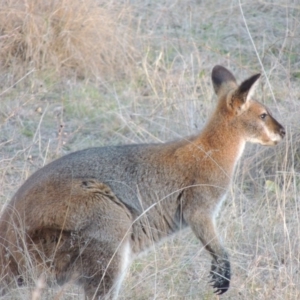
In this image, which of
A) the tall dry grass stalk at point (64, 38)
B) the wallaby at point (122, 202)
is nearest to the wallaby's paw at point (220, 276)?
the wallaby at point (122, 202)

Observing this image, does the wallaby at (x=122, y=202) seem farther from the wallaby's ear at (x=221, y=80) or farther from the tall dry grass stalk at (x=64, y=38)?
the tall dry grass stalk at (x=64, y=38)

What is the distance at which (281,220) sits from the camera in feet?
19.7

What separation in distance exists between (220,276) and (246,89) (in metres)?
1.21

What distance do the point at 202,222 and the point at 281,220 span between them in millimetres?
928

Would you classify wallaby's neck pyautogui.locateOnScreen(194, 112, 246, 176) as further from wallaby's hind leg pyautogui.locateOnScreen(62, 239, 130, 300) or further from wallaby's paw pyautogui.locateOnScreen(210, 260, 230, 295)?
wallaby's hind leg pyautogui.locateOnScreen(62, 239, 130, 300)

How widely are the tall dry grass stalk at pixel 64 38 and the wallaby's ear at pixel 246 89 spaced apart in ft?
11.9

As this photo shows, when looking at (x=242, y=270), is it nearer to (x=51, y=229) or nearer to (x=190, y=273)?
(x=190, y=273)

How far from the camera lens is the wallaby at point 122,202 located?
4695mm

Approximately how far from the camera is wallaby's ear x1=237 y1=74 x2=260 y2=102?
5.43 m

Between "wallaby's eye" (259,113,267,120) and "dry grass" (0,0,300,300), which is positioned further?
"wallaby's eye" (259,113,267,120)

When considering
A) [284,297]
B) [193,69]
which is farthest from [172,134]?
[284,297]

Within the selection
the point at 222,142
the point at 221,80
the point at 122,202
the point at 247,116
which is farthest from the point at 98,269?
the point at 221,80

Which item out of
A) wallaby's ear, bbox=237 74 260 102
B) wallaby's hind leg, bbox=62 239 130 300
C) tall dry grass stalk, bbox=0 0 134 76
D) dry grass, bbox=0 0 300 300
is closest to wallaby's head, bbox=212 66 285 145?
wallaby's ear, bbox=237 74 260 102

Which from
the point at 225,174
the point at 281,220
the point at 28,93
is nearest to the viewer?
the point at 225,174
